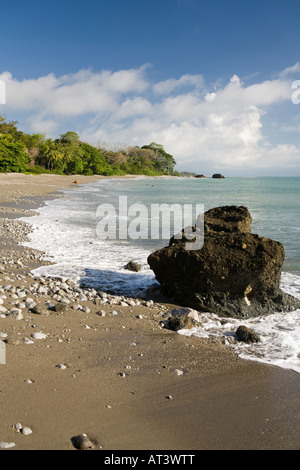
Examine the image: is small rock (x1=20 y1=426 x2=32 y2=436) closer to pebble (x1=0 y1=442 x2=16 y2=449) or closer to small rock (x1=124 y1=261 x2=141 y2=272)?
pebble (x1=0 y1=442 x2=16 y2=449)

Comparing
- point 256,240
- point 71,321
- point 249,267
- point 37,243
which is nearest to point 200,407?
point 71,321

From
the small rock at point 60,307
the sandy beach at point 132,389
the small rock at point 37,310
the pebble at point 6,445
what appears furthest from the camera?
the small rock at point 60,307

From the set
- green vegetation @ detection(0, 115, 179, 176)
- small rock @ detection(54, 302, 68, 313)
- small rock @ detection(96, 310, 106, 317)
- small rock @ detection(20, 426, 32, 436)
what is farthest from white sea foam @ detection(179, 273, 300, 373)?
green vegetation @ detection(0, 115, 179, 176)

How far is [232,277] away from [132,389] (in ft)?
10.5

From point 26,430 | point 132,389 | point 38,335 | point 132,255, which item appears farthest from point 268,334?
point 132,255

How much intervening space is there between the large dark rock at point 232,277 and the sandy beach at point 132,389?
3.89ft

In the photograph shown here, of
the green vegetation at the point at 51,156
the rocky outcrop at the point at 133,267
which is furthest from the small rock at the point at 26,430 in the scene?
the green vegetation at the point at 51,156

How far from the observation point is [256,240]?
6.49 m

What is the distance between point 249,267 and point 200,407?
3255mm

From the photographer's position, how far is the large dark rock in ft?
20.2

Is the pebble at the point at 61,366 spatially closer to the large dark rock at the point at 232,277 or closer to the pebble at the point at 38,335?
the pebble at the point at 38,335

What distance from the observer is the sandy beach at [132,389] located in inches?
112

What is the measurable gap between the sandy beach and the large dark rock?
1.18m

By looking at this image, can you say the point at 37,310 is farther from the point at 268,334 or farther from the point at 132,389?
the point at 268,334
